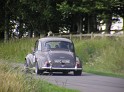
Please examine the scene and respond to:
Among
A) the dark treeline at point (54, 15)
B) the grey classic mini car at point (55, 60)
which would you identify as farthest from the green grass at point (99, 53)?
the dark treeline at point (54, 15)

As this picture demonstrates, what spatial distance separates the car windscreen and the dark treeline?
21.7 m

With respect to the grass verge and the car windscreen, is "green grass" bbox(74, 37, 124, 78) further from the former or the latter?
the grass verge

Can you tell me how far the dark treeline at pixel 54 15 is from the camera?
1969 inches

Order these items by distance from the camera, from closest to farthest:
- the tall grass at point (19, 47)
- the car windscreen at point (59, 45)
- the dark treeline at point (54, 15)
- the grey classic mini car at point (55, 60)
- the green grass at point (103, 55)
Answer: the grey classic mini car at point (55, 60), the car windscreen at point (59, 45), the green grass at point (103, 55), the tall grass at point (19, 47), the dark treeline at point (54, 15)

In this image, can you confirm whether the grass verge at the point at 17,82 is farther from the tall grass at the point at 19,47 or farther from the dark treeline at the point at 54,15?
the dark treeline at the point at 54,15

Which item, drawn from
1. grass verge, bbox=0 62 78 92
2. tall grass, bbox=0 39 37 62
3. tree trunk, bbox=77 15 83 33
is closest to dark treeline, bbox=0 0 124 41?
tree trunk, bbox=77 15 83 33

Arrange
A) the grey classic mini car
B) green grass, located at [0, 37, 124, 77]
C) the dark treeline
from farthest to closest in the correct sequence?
the dark treeline, green grass, located at [0, 37, 124, 77], the grey classic mini car

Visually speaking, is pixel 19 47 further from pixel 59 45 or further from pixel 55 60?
pixel 55 60

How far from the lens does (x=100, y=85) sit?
19.5 m

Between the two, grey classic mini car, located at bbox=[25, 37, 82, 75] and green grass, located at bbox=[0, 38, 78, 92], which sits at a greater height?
green grass, located at bbox=[0, 38, 78, 92]

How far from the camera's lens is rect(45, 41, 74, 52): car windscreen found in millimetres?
26641

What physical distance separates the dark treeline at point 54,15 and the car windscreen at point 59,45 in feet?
71.1

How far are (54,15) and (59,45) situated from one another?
1068 inches

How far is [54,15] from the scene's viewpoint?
53.9 m
